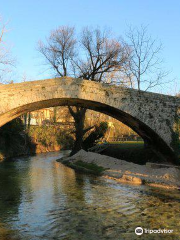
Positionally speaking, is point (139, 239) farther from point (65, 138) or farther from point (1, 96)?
point (65, 138)

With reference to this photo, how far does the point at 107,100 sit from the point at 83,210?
605 centimetres

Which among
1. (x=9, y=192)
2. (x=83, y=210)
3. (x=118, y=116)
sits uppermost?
(x=118, y=116)

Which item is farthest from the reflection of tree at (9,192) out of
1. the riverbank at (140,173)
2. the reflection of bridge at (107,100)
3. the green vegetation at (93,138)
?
the green vegetation at (93,138)

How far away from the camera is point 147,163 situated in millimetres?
14727

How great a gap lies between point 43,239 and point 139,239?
6.49 feet

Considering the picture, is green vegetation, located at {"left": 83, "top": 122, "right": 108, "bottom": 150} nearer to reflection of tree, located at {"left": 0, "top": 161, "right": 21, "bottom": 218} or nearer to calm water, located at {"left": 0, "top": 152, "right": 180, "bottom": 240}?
reflection of tree, located at {"left": 0, "top": 161, "right": 21, "bottom": 218}

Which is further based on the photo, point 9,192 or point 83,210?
point 9,192

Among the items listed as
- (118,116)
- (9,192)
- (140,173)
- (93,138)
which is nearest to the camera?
(9,192)

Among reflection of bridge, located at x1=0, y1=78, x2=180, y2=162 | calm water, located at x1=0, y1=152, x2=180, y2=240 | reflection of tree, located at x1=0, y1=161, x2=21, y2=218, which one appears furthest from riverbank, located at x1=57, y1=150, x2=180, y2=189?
reflection of tree, located at x1=0, y1=161, x2=21, y2=218

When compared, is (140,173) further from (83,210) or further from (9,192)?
(9,192)

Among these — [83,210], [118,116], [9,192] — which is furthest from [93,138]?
[83,210]

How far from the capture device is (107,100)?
514 inches

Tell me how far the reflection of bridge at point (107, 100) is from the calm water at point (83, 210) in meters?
3.33

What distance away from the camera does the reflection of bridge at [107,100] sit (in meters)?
12.1
